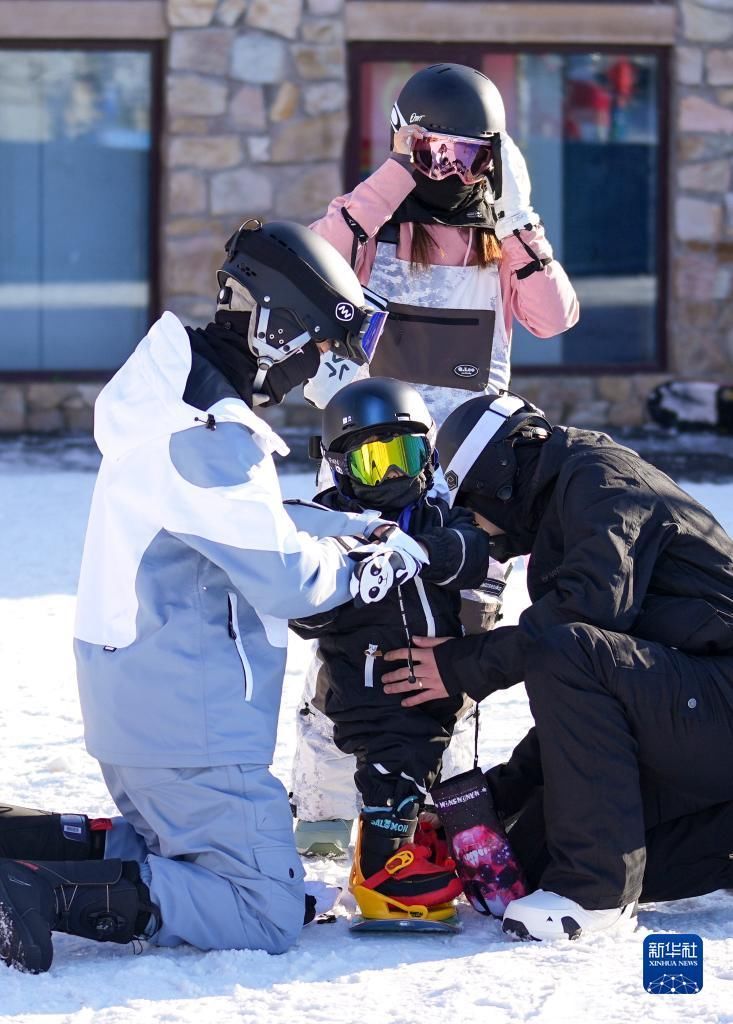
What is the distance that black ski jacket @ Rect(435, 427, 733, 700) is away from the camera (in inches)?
145

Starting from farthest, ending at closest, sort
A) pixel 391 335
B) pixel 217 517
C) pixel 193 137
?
pixel 193 137 → pixel 391 335 → pixel 217 517

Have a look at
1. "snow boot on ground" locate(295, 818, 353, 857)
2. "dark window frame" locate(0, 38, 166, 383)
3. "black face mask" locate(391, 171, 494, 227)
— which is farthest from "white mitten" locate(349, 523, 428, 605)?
"dark window frame" locate(0, 38, 166, 383)

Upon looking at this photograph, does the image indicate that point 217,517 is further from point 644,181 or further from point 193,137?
point 644,181

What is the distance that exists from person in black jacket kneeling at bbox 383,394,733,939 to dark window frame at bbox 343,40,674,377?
6.80 metres

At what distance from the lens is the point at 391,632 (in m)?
3.93

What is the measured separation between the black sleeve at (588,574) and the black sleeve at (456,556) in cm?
13

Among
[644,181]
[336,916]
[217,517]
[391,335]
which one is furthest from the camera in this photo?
[644,181]

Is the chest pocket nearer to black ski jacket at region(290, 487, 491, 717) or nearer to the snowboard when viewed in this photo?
black ski jacket at region(290, 487, 491, 717)

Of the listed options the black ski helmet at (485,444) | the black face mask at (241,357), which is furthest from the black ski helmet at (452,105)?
the black face mask at (241,357)

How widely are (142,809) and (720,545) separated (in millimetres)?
1321

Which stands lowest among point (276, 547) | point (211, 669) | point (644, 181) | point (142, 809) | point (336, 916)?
point (336, 916)

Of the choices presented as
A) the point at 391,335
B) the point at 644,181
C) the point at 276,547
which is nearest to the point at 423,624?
the point at 276,547

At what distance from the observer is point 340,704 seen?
3.92 meters

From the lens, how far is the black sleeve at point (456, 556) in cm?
381
